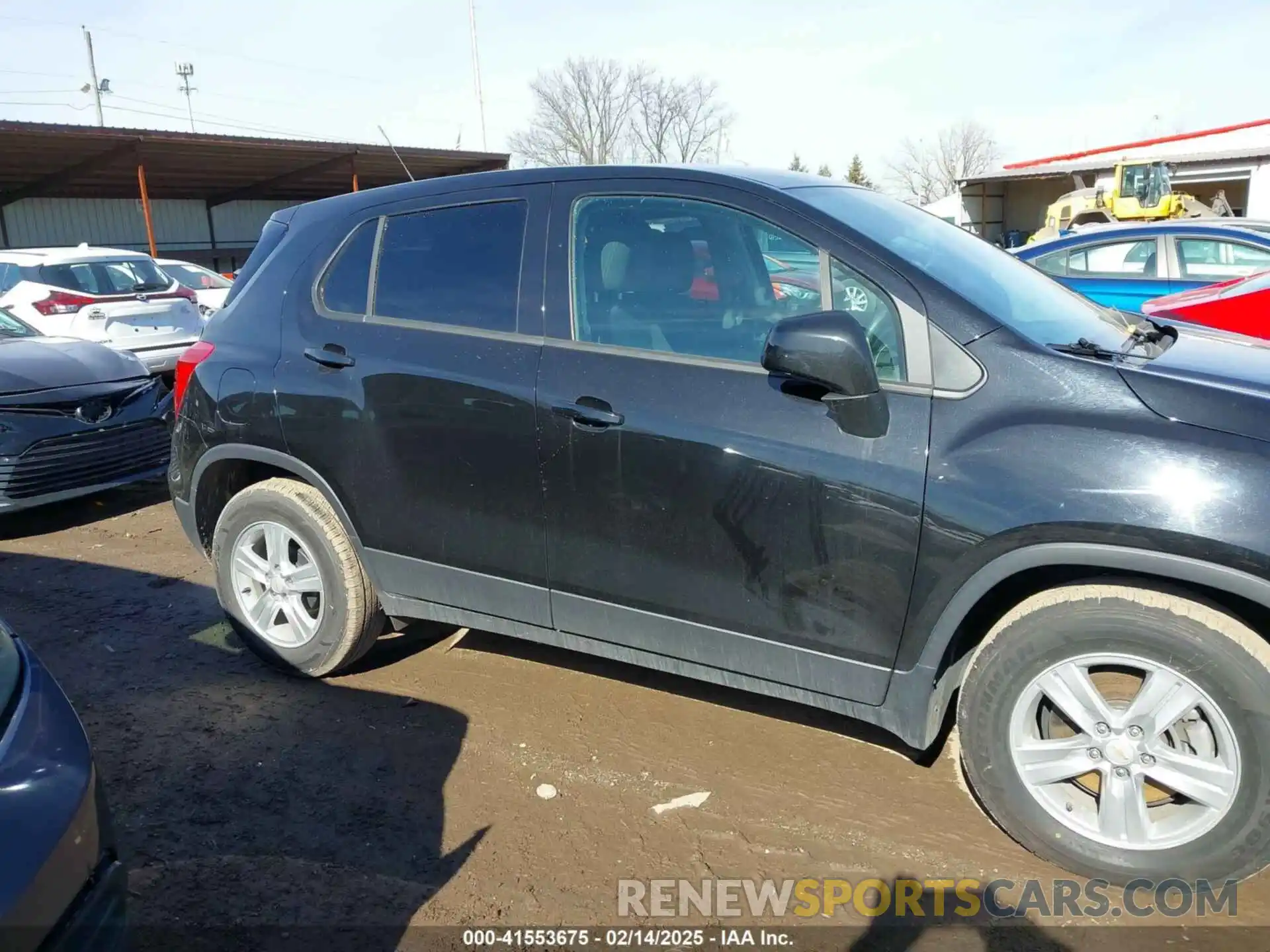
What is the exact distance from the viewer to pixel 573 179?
3.23 meters

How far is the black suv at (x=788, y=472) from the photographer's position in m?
2.38

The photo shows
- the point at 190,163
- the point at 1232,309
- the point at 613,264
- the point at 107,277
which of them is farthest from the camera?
the point at 190,163

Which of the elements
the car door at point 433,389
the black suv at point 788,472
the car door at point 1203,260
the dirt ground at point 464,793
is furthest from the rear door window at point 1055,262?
the car door at point 433,389

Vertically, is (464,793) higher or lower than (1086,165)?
lower

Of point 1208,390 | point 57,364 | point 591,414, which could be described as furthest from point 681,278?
point 57,364

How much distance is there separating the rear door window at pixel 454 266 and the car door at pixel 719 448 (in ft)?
0.60

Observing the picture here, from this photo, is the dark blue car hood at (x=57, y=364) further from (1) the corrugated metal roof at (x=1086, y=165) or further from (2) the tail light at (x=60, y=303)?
(1) the corrugated metal roof at (x=1086, y=165)

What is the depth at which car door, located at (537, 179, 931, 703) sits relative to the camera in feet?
8.70

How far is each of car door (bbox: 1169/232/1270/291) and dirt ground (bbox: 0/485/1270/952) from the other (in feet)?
21.8

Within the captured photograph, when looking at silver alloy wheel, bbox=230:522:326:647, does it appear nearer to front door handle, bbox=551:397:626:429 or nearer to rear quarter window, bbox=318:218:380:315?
rear quarter window, bbox=318:218:380:315

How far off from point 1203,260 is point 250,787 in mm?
8389

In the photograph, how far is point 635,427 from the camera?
2.94 m

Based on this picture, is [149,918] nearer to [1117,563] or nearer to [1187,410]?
[1117,563]

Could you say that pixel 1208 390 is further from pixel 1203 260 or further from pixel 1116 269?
pixel 1116 269
